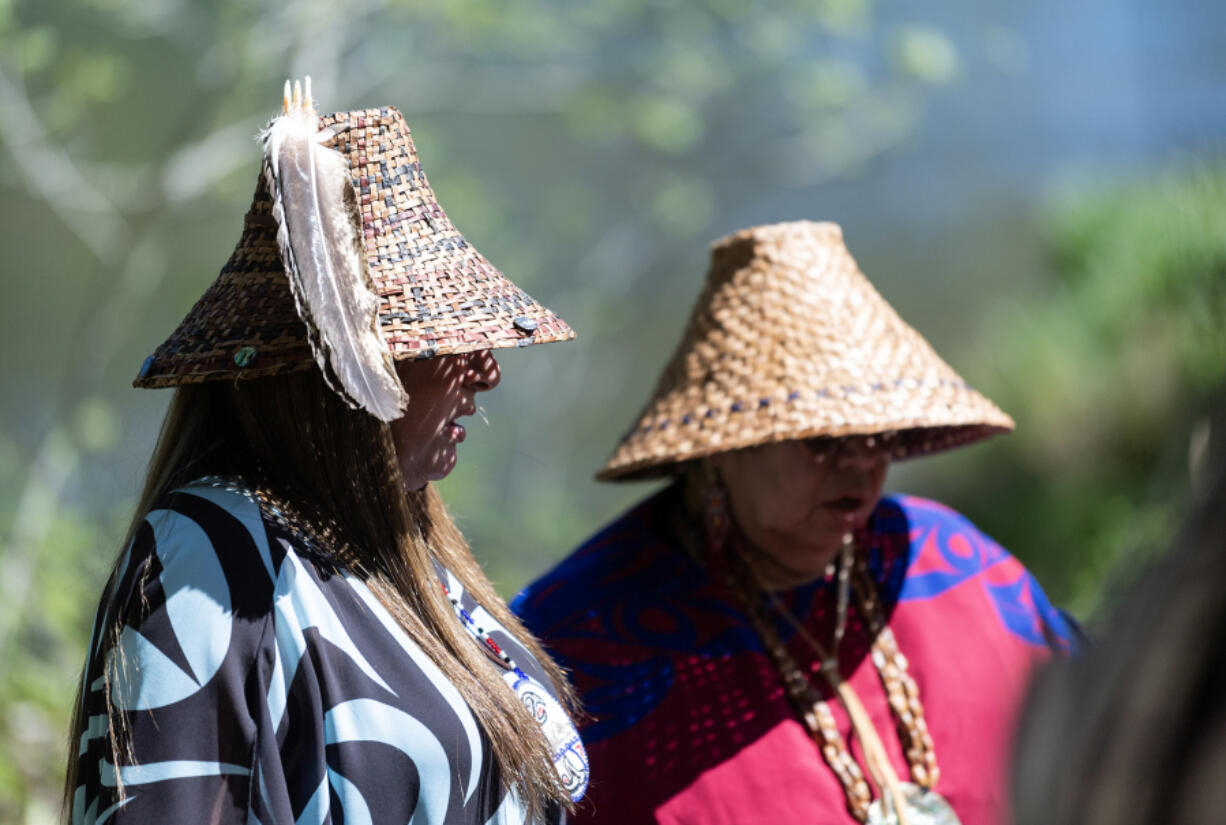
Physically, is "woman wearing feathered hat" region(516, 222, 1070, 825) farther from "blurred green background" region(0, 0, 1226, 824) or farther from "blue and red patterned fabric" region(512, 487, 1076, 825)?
"blurred green background" region(0, 0, 1226, 824)

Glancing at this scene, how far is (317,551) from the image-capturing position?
61.5 inches

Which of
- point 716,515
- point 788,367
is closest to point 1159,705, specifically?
point 788,367

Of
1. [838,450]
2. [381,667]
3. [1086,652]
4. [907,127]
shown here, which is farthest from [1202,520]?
[907,127]

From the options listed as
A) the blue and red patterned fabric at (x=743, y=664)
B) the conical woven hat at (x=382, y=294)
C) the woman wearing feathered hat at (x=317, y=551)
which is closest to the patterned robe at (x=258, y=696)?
the woman wearing feathered hat at (x=317, y=551)

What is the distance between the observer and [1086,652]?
62cm

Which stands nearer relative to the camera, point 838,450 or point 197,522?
point 197,522

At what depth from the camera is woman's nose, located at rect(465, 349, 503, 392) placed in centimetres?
172

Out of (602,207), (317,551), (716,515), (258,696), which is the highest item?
(602,207)

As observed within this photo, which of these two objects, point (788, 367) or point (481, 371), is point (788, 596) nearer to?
point (788, 367)

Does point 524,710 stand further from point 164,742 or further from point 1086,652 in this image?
point 1086,652

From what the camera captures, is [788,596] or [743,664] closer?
[743,664]

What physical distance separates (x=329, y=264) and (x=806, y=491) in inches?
44.9

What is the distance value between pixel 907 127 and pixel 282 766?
487cm

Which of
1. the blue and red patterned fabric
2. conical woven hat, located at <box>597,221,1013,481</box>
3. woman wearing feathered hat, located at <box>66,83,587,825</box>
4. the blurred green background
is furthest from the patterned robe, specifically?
the blurred green background
